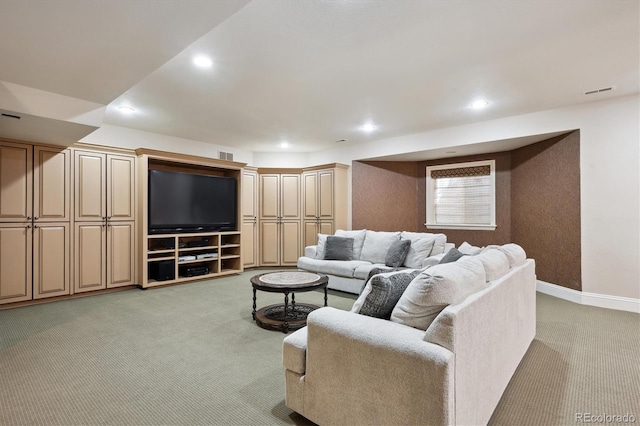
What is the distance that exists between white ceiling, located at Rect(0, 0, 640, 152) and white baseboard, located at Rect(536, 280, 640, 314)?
100 inches

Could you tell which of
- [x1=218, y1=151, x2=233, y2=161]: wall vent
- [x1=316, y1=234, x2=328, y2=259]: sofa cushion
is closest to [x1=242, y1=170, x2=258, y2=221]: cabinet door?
[x1=218, y1=151, x2=233, y2=161]: wall vent

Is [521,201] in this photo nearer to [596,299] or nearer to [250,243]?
[596,299]

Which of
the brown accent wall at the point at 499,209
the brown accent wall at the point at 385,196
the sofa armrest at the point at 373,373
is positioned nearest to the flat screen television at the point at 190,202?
the brown accent wall at the point at 385,196

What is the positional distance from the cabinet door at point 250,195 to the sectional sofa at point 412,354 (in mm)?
5011

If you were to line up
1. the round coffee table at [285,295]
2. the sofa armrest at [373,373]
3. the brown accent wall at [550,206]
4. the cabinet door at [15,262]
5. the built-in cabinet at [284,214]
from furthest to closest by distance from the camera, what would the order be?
1. the built-in cabinet at [284,214]
2. the brown accent wall at [550,206]
3. the cabinet door at [15,262]
4. the round coffee table at [285,295]
5. the sofa armrest at [373,373]

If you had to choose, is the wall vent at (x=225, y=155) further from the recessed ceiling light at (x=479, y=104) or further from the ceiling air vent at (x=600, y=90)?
the ceiling air vent at (x=600, y=90)

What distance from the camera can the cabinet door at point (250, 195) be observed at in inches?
261

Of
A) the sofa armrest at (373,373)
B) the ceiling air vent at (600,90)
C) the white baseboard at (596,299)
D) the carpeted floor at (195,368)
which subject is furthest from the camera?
the white baseboard at (596,299)

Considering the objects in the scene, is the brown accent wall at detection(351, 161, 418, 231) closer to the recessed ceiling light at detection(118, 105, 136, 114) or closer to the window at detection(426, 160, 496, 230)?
the window at detection(426, 160, 496, 230)

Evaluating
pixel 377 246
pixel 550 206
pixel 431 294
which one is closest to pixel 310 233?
pixel 377 246

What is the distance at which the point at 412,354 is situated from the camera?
53.8 inches

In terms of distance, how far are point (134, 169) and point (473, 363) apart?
212 inches

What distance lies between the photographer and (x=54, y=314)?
377 cm

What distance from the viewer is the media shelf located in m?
5.18
